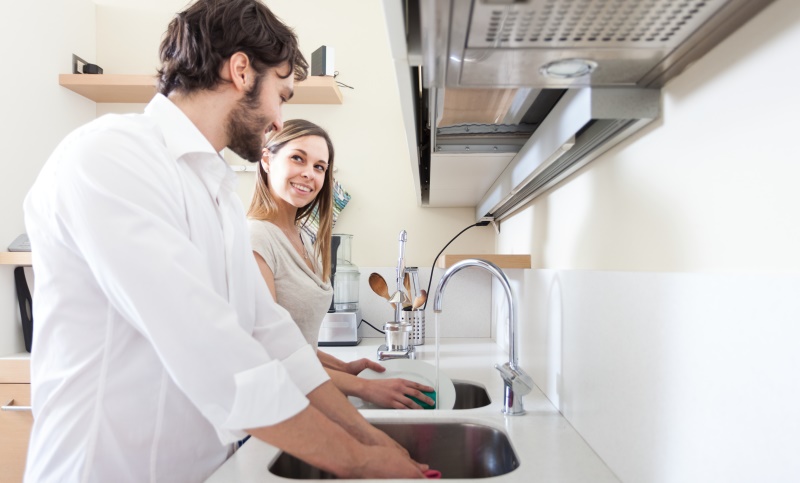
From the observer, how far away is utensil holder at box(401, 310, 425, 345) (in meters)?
2.17

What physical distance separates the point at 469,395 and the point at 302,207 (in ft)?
2.37

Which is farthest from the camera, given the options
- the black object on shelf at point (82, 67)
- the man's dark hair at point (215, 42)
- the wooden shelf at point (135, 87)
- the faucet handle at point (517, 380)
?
the black object on shelf at point (82, 67)

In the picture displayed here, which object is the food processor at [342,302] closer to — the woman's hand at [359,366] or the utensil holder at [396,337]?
the utensil holder at [396,337]

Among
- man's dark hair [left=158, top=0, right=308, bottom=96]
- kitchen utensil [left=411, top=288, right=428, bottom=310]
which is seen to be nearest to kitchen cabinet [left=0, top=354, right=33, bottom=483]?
kitchen utensil [left=411, top=288, right=428, bottom=310]

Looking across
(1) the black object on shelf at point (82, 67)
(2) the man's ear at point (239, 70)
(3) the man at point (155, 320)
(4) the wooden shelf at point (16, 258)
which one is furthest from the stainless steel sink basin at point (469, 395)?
(1) the black object on shelf at point (82, 67)

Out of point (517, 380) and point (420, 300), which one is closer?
point (517, 380)

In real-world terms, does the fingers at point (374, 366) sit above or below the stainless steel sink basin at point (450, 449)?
above

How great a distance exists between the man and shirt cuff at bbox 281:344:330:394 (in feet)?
0.18

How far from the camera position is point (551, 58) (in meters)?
0.67

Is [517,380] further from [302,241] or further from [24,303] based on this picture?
[24,303]

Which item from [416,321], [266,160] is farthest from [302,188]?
[416,321]

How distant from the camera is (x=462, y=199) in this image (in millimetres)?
2301

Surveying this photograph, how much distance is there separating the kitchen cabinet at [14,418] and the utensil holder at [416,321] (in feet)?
4.22

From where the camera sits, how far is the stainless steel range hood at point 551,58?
539 millimetres
